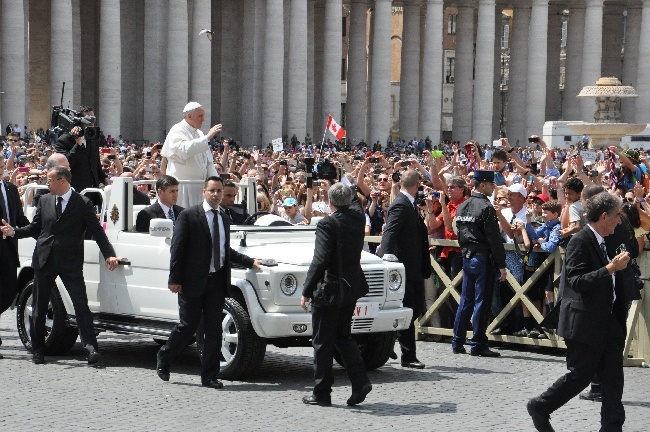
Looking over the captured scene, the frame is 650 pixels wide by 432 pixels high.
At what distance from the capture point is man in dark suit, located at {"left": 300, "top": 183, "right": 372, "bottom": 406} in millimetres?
13461

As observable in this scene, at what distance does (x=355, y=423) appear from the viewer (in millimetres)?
12672

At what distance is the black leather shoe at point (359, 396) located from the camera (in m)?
13.4

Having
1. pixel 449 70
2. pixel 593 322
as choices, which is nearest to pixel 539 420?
pixel 593 322

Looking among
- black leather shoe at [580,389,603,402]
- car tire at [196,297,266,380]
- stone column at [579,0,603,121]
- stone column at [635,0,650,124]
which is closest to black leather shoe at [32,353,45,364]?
car tire at [196,297,266,380]

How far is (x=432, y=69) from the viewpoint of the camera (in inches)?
3103

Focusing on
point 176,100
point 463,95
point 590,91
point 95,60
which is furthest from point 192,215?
point 463,95

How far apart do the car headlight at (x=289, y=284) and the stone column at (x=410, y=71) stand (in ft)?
221

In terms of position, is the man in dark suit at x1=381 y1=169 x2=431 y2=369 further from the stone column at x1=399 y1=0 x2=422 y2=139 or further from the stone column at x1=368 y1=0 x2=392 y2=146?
the stone column at x1=399 y1=0 x2=422 y2=139

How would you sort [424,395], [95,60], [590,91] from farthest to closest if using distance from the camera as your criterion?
[95,60] → [590,91] → [424,395]

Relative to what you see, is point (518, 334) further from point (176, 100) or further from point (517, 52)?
point (517, 52)

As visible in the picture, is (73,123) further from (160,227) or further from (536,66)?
(536,66)

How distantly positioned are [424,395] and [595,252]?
3.03m

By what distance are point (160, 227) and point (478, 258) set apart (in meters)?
4.22

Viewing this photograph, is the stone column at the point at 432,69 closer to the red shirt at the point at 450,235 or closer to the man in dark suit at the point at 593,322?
the red shirt at the point at 450,235
